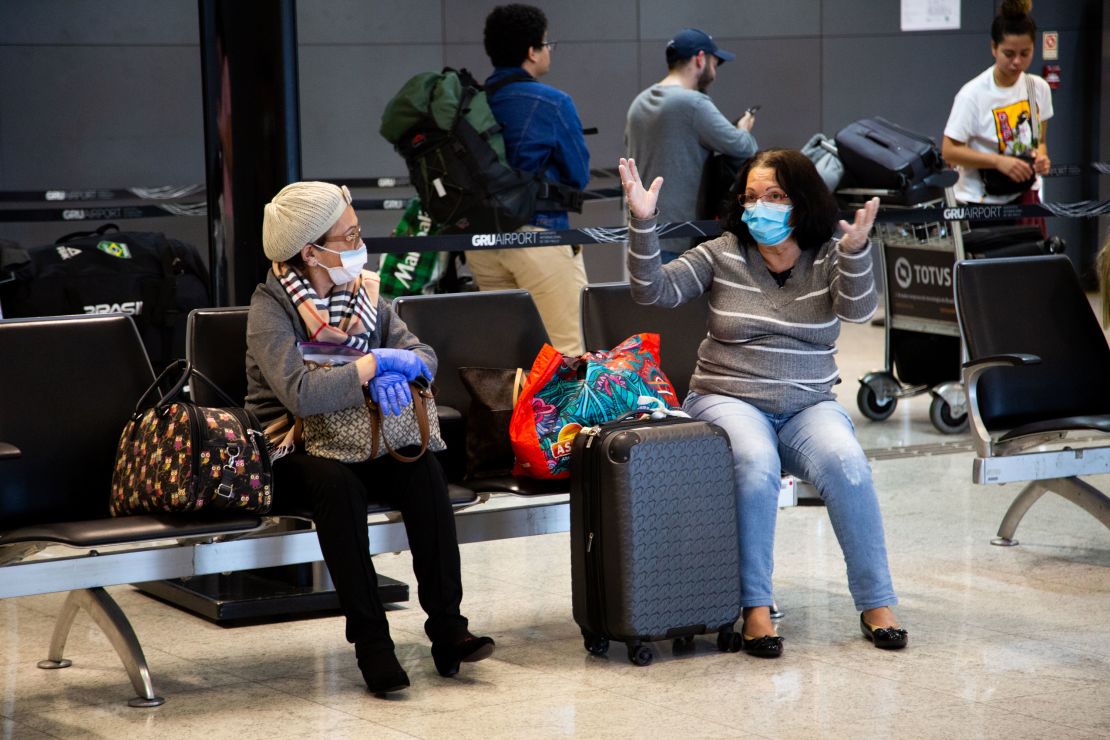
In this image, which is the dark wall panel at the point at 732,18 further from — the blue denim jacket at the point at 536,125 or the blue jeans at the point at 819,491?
the blue jeans at the point at 819,491

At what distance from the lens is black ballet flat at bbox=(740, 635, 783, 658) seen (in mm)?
3625

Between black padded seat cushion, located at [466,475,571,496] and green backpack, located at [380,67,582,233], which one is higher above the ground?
green backpack, located at [380,67,582,233]

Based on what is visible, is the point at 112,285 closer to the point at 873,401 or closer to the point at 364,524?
the point at 364,524

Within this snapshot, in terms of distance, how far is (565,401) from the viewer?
12.4ft

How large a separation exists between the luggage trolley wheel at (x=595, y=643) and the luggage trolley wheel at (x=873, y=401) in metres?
3.45

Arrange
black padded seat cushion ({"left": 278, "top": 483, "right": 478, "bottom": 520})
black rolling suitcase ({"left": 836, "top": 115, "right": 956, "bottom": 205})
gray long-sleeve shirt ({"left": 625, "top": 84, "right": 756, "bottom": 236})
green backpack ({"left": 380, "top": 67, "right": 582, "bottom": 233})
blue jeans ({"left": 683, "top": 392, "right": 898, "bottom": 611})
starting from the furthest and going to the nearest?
black rolling suitcase ({"left": 836, "top": 115, "right": 956, "bottom": 205}) < gray long-sleeve shirt ({"left": 625, "top": 84, "right": 756, "bottom": 236}) < green backpack ({"left": 380, "top": 67, "right": 582, "bottom": 233}) < blue jeans ({"left": 683, "top": 392, "right": 898, "bottom": 611}) < black padded seat cushion ({"left": 278, "top": 483, "right": 478, "bottom": 520})

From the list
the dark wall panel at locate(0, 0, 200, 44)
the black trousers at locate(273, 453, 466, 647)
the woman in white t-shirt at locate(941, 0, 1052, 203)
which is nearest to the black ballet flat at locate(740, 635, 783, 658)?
the black trousers at locate(273, 453, 466, 647)

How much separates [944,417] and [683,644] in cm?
319

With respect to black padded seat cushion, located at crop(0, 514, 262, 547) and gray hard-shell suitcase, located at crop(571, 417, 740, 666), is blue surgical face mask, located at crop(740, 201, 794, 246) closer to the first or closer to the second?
gray hard-shell suitcase, located at crop(571, 417, 740, 666)

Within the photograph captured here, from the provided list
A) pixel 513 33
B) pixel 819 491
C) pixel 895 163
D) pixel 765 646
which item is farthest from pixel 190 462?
pixel 895 163

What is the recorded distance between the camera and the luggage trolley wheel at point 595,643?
3.66m

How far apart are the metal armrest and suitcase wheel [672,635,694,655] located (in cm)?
115

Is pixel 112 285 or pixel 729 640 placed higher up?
pixel 112 285

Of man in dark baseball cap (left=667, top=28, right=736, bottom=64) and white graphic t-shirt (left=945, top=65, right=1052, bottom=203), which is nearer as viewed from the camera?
man in dark baseball cap (left=667, top=28, right=736, bottom=64)
